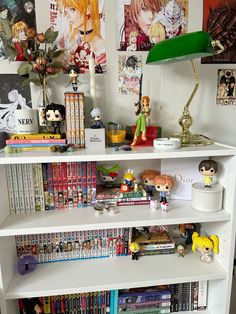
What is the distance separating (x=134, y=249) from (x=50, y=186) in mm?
445

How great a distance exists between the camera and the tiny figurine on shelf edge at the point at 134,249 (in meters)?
1.05

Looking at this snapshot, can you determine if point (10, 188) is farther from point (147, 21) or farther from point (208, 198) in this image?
point (147, 21)

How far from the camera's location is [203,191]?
0.96 metres

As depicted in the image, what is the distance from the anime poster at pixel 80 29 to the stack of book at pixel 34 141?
33cm

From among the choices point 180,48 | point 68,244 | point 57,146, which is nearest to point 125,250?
point 68,244

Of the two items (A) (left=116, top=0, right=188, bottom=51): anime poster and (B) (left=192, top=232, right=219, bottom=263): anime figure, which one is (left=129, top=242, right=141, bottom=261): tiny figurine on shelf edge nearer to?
(B) (left=192, top=232, right=219, bottom=263): anime figure

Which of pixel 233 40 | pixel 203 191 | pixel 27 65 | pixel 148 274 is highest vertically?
pixel 233 40

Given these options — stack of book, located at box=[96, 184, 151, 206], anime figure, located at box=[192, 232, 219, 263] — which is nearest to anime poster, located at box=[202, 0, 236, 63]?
stack of book, located at box=[96, 184, 151, 206]

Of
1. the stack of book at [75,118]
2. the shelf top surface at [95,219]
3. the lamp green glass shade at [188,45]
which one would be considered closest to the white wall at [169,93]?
the stack of book at [75,118]

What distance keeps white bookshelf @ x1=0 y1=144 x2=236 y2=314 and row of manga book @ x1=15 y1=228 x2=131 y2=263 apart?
0.03 metres

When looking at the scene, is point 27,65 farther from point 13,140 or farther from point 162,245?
point 162,245

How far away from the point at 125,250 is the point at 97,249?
0.13 metres

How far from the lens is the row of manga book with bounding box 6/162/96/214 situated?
3.16 ft

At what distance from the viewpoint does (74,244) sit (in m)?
1.06
